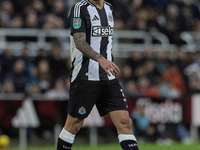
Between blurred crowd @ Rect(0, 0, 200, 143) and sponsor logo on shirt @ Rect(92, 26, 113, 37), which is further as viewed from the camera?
blurred crowd @ Rect(0, 0, 200, 143)

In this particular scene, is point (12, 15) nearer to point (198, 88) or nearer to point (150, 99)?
point (150, 99)

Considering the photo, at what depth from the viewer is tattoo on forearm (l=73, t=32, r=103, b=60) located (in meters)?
6.13

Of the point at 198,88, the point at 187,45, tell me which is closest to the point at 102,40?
the point at 198,88

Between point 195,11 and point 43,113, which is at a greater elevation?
point 195,11

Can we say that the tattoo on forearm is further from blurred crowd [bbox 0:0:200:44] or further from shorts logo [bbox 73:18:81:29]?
blurred crowd [bbox 0:0:200:44]

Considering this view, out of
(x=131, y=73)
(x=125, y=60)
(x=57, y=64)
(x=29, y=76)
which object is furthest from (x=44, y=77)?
(x=125, y=60)

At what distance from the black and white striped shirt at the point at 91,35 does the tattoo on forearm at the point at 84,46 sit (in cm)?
7

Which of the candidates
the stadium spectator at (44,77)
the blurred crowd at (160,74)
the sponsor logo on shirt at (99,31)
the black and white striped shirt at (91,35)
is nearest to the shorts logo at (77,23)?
the black and white striped shirt at (91,35)

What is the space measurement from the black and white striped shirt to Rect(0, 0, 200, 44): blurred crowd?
890 cm

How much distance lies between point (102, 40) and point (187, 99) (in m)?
8.60

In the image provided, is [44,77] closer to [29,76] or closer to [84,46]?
[29,76]

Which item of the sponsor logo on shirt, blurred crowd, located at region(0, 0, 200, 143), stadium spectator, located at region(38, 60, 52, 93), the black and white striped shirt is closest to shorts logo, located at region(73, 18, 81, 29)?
the black and white striped shirt

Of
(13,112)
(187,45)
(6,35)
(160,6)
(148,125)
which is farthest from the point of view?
(160,6)

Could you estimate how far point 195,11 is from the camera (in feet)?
64.4
